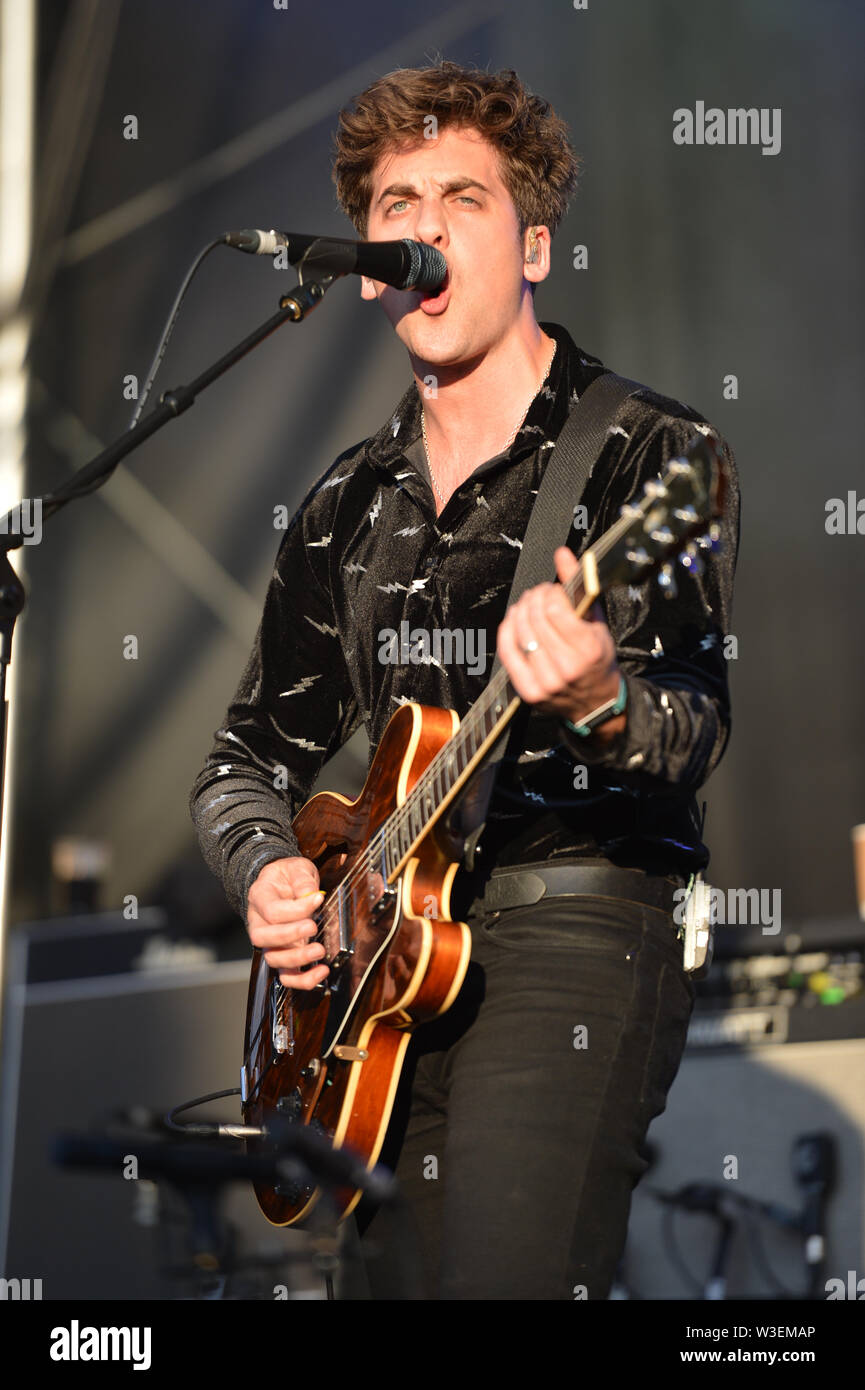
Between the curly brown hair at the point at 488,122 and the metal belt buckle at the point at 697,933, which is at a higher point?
the curly brown hair at the point at 488,122

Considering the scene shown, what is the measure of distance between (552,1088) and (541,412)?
108cm

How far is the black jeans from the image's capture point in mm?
1920

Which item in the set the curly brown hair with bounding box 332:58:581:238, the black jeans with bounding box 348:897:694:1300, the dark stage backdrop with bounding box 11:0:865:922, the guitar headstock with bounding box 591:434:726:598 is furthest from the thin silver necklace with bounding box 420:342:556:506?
the dark stage backdrop with bounding box 11:0:865:922

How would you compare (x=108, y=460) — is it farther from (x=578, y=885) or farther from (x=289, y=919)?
(x=578, y=885)

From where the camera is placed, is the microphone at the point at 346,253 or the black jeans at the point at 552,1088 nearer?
the black jeans at the point at 552,1088

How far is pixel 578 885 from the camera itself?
6.81ft

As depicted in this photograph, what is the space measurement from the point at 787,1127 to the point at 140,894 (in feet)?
7.60

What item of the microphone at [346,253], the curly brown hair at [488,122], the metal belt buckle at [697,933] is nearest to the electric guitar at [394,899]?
the metal belt buckle at [697,933]

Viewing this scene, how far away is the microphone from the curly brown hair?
371 millimetres

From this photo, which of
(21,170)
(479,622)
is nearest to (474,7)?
(21,170)

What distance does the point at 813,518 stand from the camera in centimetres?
434

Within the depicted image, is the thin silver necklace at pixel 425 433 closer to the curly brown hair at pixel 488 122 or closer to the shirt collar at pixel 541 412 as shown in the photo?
the shirt collar at pixel 541 412

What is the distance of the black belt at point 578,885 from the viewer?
2.07m

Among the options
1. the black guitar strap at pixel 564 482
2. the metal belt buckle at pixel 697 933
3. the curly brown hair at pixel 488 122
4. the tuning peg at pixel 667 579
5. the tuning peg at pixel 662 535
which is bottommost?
the metal belt buckle at pixel 697 933
